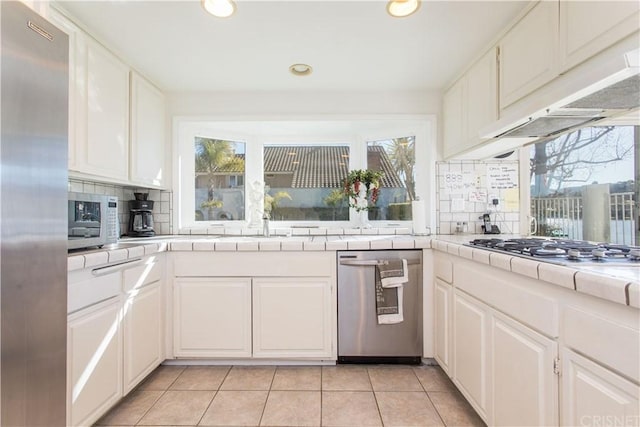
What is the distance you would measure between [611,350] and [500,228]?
1.82 meters

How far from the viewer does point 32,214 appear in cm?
82

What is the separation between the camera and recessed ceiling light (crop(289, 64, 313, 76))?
2115 mm

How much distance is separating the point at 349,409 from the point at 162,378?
4.11 feet

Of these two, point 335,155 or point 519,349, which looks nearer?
point 519,349

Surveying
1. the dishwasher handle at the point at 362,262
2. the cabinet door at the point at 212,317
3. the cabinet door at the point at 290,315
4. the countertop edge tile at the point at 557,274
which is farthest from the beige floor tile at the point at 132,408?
the countertop edge tile at the point at 557,274

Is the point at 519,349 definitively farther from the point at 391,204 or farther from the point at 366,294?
the point at 391,204

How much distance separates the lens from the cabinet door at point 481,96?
179cm

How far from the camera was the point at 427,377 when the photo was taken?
6.35 ft

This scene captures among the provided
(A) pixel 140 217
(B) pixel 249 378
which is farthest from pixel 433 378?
(A) pixel 140 217

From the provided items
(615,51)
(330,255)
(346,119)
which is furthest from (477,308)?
(346,119)

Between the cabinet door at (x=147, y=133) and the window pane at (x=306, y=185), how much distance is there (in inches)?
36.8

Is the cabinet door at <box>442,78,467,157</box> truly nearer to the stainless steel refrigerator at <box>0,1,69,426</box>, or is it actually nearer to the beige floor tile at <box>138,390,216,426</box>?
the stainless steel refrigerator at <box>0,1,69,426</box>

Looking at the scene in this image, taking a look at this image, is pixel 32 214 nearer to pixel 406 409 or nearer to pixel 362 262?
pixel 362 262

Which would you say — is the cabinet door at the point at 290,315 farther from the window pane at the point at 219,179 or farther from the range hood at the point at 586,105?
the range hood at the point at 586,105
